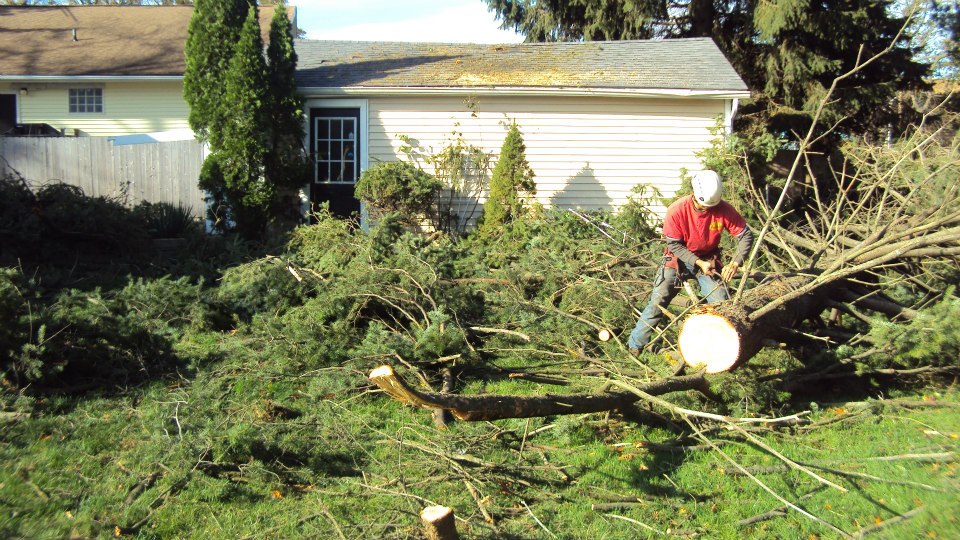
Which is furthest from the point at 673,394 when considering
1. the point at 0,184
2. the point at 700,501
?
the point at 0,184

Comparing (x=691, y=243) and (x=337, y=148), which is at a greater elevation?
(x=337, y=148)

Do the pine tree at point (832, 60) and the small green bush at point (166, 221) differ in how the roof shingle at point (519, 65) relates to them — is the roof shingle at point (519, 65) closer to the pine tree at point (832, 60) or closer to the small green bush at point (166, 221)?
the pine tree at point (832, 60)

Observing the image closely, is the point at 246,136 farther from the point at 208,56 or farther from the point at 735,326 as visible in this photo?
the point at 735,326

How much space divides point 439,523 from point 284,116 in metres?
9.64

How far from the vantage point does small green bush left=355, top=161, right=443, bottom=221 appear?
11398 millimetres

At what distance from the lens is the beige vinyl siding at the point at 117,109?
15.5 metres

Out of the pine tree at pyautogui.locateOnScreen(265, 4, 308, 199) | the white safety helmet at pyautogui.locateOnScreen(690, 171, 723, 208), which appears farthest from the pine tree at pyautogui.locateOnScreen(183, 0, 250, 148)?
the white safety helmet at pyautogui.locateOnScreen(690, 171, 723, 208)

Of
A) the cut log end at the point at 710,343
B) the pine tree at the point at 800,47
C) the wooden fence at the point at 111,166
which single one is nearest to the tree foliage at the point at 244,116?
the wooden fence at the point at 111,166

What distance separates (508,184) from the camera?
11.9 m

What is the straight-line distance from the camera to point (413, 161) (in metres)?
12.6

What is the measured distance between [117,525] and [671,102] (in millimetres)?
10835

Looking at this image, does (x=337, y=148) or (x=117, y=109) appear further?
(x=117, y=109)

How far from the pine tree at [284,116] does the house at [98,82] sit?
12.4ft

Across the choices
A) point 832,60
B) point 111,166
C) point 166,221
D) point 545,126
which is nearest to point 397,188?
point 545,126
